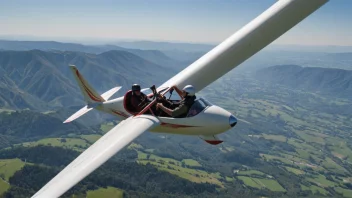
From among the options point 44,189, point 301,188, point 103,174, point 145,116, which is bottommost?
point 301,188

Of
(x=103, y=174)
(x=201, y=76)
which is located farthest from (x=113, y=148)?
(x=103, y=174)

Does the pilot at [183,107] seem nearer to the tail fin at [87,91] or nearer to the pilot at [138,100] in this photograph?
the pilot at [138,100]

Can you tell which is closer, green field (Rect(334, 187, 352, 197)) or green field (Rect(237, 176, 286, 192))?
green field (Rect(237, 176, 286, 192))

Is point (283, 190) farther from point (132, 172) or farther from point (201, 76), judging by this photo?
point (201, 76)

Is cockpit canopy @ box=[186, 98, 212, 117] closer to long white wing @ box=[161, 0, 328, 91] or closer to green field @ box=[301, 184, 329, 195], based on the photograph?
long white wing @ box=[161, 0, 328, 91]

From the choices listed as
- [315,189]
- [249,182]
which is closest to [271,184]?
[249,182]

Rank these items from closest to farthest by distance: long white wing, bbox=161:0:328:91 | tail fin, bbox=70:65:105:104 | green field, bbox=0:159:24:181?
long white wing, bbox=161:0:328:91 < tail fin, bbox=70:65:105:104 < green field, bbox=0:159:24:181

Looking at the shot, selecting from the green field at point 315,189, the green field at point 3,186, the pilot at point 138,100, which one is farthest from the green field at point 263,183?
the pilot at point 138,100

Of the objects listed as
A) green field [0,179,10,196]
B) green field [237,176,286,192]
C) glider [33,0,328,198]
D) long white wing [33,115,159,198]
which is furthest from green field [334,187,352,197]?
long white wing [33,115,159,198]
